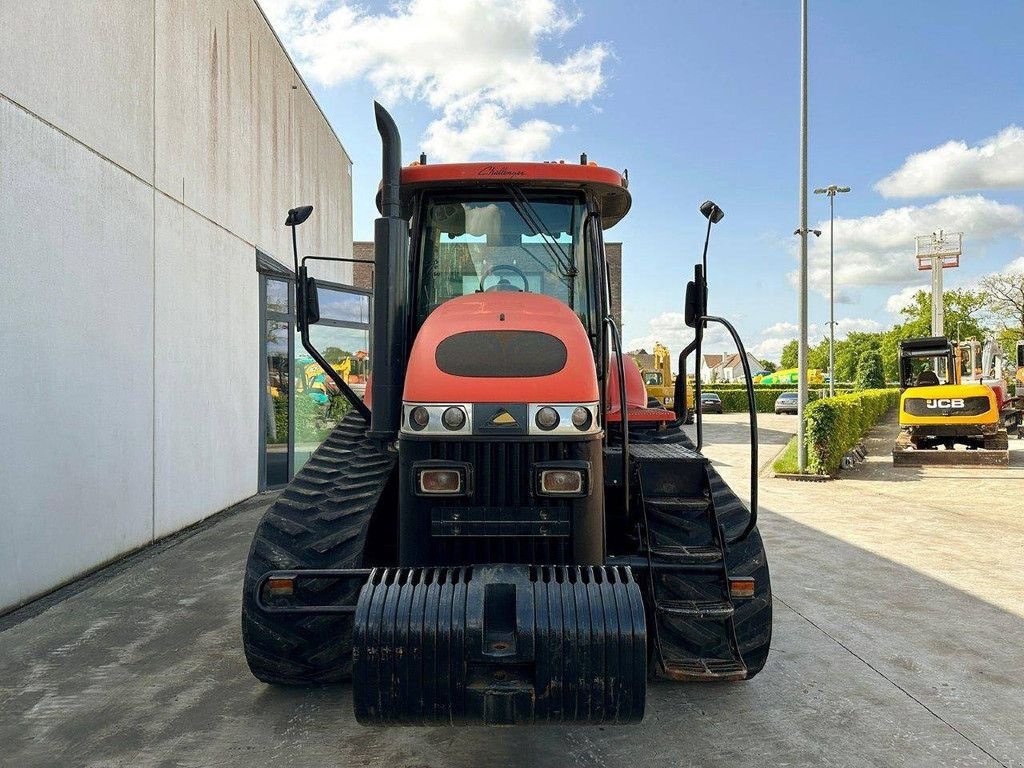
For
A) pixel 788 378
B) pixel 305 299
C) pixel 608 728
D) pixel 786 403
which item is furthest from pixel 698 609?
pixel 788 378

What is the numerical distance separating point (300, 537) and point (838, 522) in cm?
680

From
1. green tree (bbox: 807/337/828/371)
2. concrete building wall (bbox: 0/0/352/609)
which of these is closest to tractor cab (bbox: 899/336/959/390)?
concrete building wall (bbox: 0/0/352/609)

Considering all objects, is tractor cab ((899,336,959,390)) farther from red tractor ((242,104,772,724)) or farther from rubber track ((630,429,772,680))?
rubber track ((630,429,772,680))

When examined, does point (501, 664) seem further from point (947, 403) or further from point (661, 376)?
point (661, 376)

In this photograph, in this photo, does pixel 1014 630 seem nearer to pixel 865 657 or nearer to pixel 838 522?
pixel 865 657

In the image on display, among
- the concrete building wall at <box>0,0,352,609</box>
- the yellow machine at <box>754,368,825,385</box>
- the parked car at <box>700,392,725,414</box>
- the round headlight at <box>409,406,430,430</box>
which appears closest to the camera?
the round headlight at <box>409,406,430,430</box>

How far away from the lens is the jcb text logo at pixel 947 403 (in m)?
14.0

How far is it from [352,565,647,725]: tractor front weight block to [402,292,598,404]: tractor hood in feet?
2.81

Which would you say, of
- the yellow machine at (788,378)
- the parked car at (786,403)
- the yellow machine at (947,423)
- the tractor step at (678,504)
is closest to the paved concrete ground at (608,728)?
the tractor step at (678,504)

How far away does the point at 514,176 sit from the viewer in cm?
396

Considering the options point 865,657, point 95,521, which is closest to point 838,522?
point 865,657

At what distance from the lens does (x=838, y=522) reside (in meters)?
8.48

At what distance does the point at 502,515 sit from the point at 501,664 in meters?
0.64

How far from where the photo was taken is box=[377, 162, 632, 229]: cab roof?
3967 millimetres
